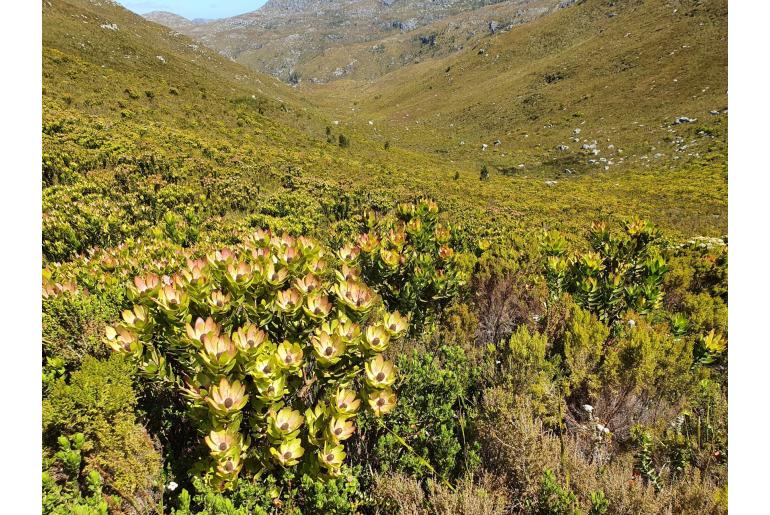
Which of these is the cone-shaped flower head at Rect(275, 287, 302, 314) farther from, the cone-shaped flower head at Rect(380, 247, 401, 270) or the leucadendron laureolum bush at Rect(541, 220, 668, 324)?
the leucadendron laureolum bush at Rect(541, 220, 668, 324)

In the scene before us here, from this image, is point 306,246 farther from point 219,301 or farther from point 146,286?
point 146,286

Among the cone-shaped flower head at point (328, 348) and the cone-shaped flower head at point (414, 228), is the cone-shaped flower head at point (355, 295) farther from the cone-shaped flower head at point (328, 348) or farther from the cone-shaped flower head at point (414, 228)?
the cone-shaped flower head at point (414, 228)

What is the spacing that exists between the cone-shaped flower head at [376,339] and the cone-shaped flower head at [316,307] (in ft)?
0.85

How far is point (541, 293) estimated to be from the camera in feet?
13.3

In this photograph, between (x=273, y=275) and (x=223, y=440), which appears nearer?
(x=223, y=440)

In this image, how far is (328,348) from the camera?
1.80 meters

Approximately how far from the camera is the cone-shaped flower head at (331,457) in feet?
5.65

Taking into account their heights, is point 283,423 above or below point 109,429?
above

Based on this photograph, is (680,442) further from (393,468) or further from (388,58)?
(388,58)

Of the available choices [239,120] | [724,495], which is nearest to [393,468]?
[724,495]

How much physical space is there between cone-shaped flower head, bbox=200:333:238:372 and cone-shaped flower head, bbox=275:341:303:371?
0.23 metres

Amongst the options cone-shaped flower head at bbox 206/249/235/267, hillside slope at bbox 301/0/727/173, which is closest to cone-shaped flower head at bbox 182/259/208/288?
cone-shaped flower head at bbox 206/249/235/267

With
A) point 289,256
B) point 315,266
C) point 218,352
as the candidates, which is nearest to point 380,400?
point 218,352

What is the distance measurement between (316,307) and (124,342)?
0.90m
